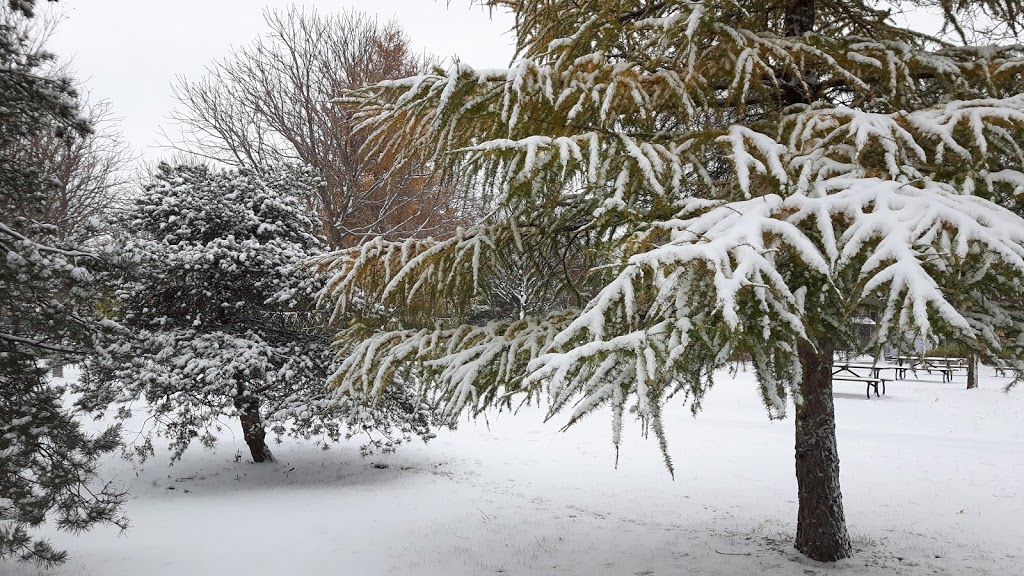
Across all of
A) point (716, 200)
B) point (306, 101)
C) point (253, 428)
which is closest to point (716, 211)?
point (716, 200)

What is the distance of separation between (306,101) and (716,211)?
1201cm

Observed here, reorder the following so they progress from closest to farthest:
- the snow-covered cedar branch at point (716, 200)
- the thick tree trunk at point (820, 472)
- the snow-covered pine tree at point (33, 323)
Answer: the snow-covered cedar branch at point (716, 200), the snow-covered pine tree at point (33, 323), the thick tree trunk at point (820, 472)

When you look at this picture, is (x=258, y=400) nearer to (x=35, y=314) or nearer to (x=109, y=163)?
(x=35, y=314)

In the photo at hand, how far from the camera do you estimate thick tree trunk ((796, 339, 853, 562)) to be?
5.14 m

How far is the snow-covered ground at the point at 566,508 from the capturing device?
18.4 ft

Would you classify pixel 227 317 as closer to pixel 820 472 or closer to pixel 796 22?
pixel 820 472

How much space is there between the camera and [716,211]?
3023mm

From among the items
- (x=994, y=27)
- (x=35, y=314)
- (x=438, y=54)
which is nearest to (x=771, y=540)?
(x=994, y=27)

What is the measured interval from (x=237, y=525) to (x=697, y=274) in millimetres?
6296

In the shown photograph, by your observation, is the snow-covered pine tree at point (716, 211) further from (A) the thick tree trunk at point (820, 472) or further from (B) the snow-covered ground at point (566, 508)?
(B) the snow-covered ground at point (566, 508)

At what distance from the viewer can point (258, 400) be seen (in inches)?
347

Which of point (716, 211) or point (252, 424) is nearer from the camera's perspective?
point (716, 211)

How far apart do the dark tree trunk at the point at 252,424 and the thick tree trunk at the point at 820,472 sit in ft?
21.7

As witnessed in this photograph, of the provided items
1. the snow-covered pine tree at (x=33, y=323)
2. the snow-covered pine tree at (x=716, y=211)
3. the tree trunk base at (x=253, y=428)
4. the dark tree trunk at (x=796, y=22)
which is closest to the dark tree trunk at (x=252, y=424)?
the tree trunk base at (x=253, y=428)
